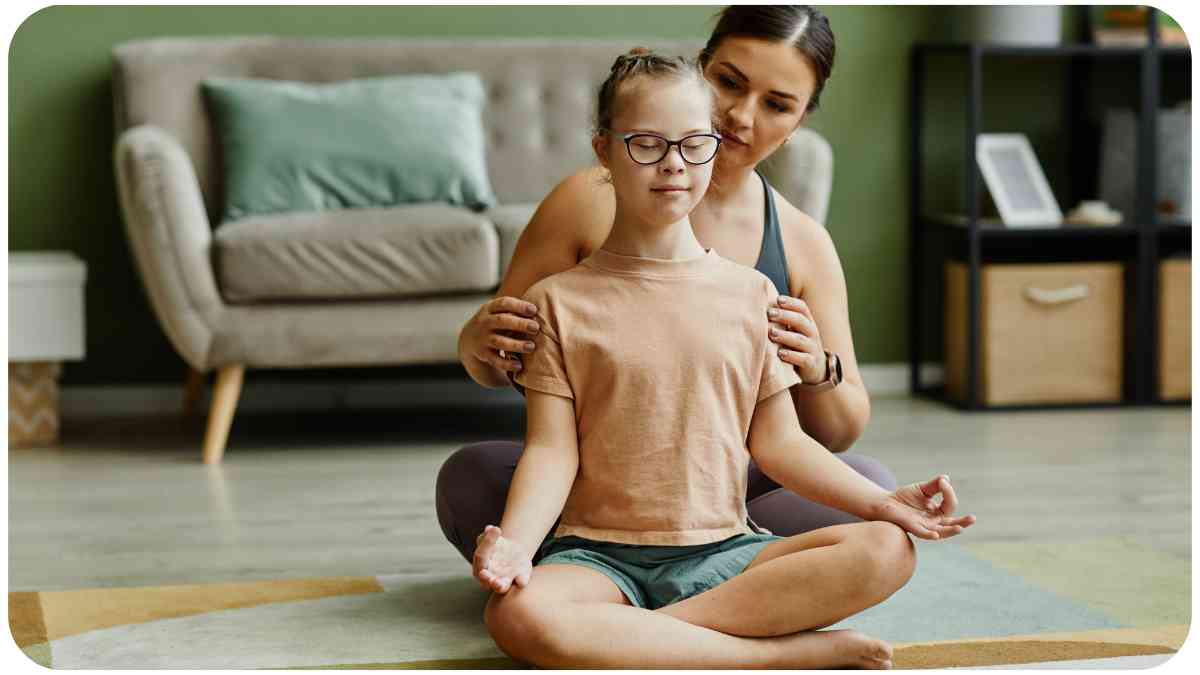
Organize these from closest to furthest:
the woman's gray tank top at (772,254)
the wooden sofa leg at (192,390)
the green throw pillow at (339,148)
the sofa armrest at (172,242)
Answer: the woman's gray tank top at (772,254) → the sofa armrest at (172,242) → the green throw pillow at (339,148) → the wooden sofa leg at (192,390)

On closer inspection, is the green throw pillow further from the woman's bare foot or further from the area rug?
the woman's bare foot

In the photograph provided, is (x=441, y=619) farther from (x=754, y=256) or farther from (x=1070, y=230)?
(x=1070, y=230)

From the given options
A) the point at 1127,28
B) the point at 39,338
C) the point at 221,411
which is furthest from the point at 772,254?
the point at 1127,28

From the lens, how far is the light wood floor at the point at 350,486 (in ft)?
6.91

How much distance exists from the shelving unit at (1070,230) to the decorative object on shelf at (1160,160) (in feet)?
0.11

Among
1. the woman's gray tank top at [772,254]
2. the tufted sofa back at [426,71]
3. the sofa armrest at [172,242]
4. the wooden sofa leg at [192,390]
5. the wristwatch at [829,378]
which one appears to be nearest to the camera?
the wristwatch at [829,378]

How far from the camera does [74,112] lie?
347cm

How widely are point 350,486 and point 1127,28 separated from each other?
2.19 meters

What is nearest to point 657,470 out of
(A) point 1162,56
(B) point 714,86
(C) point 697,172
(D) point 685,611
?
(D) point 685,611

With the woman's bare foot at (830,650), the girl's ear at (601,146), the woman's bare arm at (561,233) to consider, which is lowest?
the woman's bare foot at (830,650)

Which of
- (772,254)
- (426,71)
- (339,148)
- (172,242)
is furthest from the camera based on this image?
(426,71)

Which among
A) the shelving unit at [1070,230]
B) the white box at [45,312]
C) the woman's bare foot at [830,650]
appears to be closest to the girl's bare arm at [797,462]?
the woman's bare foot at [830,650]

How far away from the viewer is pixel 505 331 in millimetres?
1488

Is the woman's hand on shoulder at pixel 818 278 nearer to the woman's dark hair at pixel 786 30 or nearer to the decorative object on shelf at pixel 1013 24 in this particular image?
the woman's dark hair at pixel 786 30
